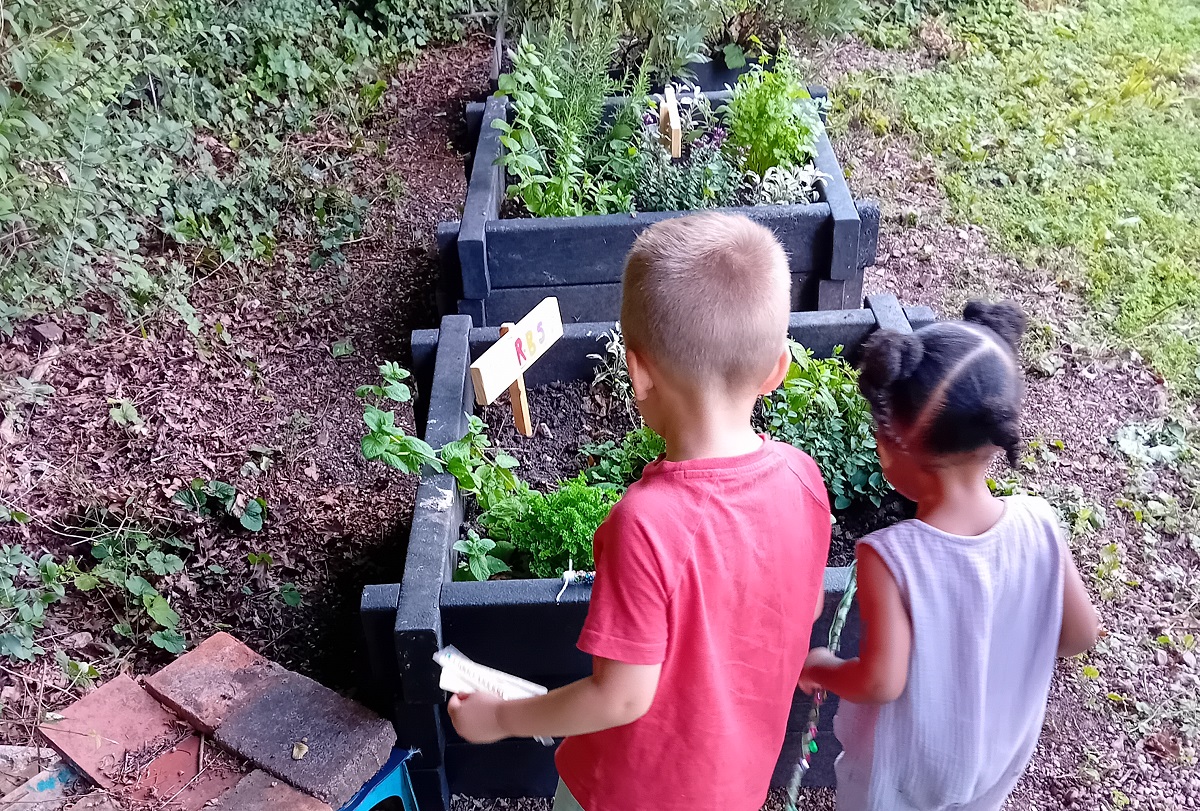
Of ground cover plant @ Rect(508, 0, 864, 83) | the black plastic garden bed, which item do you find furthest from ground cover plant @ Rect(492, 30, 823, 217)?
ground cover plant @ Rect(508, 0, 864, 83)

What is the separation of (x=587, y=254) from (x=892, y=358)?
208 cm

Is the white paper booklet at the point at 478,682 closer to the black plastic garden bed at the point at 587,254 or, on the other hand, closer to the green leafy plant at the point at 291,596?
the green leafy plant at the point at 291,596

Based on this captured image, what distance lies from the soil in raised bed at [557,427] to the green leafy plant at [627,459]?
3.8 inches

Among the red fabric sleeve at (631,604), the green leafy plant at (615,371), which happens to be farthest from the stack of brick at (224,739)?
the green leafy plant at (615,371)

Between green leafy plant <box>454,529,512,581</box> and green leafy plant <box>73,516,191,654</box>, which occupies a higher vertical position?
green leafy plant <box>454,529,512,581</box>

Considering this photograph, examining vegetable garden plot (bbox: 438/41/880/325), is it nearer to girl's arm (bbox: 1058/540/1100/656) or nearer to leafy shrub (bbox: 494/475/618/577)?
leafy shrub (bbox: 494/475/618/577)

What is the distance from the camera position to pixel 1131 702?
7.99 ft

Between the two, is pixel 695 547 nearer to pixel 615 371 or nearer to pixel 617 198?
pixel 615 371

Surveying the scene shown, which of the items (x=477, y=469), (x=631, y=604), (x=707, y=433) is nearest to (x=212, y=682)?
(x=477, y=469)

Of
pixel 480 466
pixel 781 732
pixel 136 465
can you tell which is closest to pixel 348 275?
pixel 136 465

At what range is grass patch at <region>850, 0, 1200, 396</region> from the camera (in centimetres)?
388

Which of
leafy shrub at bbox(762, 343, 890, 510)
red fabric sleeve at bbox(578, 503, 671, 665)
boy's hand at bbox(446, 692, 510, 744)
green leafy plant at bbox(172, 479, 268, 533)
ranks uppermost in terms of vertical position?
red fabric sleeve at bbox(578, 503, 671, 665)

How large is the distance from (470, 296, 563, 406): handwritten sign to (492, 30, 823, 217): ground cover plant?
0.98m

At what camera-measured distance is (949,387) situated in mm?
1254
